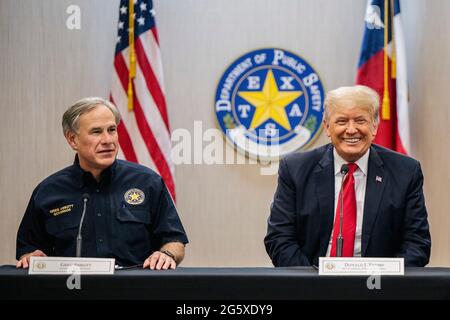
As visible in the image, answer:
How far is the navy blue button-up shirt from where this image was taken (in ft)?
8.84

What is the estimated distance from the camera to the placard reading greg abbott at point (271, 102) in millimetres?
4590

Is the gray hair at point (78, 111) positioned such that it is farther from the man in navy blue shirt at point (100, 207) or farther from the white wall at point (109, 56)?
the white wall at point (109, 56)

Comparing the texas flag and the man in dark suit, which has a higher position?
the texas flag

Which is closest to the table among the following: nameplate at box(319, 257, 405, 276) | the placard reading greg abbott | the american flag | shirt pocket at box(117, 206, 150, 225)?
nameplate at box(319, 257, 405, 276)

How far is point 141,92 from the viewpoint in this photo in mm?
4398

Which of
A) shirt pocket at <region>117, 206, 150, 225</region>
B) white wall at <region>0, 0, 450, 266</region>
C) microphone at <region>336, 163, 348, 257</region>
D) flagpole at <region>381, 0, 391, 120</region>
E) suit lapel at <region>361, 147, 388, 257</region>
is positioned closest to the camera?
microphone at <region>336, 163, 348, 257</region>

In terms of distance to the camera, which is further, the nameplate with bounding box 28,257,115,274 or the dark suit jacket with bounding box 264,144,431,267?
the dark suit jacket with bounding box 264,144,431,267

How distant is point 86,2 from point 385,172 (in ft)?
8.83

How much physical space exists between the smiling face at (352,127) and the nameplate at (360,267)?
2.75 ft

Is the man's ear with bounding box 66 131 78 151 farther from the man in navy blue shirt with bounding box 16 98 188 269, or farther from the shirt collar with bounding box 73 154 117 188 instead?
the shirt collar with bounding box 73 154 117 188

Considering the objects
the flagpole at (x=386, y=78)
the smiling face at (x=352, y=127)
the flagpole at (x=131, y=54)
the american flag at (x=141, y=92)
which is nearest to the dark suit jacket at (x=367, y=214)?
the smiling face at (x=352, y=127)

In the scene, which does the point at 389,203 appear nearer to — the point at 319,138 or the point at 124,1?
the point at 319,138
